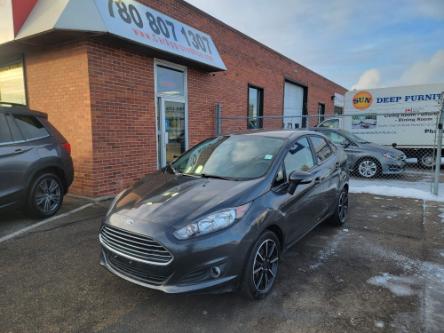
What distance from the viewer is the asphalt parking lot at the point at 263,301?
2670mm

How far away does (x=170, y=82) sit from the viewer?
8500 mm

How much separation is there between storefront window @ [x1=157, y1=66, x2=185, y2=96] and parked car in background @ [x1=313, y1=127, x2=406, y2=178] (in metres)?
4.27

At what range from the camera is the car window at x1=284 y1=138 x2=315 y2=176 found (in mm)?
3713

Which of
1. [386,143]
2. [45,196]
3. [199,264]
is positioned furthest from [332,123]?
[199,264]

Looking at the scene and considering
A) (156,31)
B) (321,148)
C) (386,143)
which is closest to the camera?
(321,148)

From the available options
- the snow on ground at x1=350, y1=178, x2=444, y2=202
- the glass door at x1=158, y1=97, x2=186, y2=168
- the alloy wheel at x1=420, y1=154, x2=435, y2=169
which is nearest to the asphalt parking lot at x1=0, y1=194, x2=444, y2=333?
the snow on ground at x1=350, y1=178, x2=444, y2=202

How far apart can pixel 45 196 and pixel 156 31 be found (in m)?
4.35

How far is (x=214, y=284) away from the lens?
2.62 metres

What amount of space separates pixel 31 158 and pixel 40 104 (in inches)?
123

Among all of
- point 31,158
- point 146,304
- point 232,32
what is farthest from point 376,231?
point 232,32

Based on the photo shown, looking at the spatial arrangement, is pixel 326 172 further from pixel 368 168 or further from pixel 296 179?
pixel 368 168

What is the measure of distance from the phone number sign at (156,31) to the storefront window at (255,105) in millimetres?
3661

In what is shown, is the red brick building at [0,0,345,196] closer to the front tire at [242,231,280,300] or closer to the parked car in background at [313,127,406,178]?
the parked car in background at [313,127,406,178]

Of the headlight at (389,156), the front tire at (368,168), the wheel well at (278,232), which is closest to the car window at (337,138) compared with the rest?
the front tire at (368,168)
